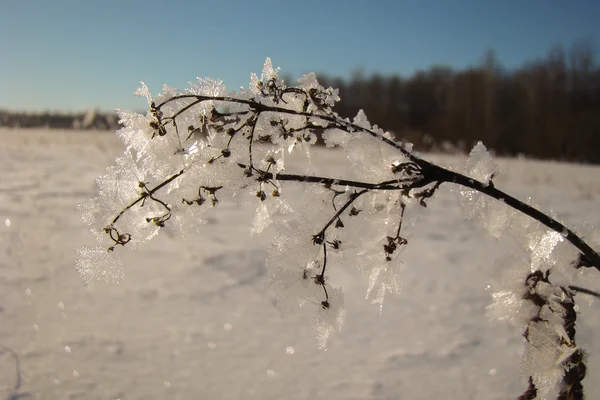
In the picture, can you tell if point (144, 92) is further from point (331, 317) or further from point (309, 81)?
point (331, 317)

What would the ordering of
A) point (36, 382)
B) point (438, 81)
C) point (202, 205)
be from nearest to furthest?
point (202, 205)
point (36, 382)
point (438, 81)

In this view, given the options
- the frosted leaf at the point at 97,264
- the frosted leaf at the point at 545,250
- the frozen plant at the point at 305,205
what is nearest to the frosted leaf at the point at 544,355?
the frozen plant at the point at 305,205

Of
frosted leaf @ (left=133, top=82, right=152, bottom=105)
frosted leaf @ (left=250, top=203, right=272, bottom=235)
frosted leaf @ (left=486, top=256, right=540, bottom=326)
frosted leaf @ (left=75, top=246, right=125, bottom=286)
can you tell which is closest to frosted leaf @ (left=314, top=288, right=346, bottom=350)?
frosted leaf @ (left=250, top=203, right=272, bottom=235)

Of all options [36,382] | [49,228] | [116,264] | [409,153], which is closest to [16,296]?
[36,382]

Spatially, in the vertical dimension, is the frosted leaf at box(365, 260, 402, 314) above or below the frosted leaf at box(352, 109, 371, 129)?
below

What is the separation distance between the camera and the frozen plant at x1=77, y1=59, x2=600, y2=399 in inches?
40.5

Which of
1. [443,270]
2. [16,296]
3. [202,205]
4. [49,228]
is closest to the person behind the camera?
[202,205]

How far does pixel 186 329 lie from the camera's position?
304cm

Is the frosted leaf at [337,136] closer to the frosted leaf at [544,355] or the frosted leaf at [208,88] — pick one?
the frosted leaf at [208,88]

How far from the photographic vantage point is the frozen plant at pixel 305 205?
3.38 ft

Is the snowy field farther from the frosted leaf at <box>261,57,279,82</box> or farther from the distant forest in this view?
the distant forest

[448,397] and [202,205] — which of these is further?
[448,397]

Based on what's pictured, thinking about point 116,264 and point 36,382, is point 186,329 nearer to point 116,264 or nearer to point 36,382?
point 36,382

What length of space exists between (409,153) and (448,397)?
1883mm
